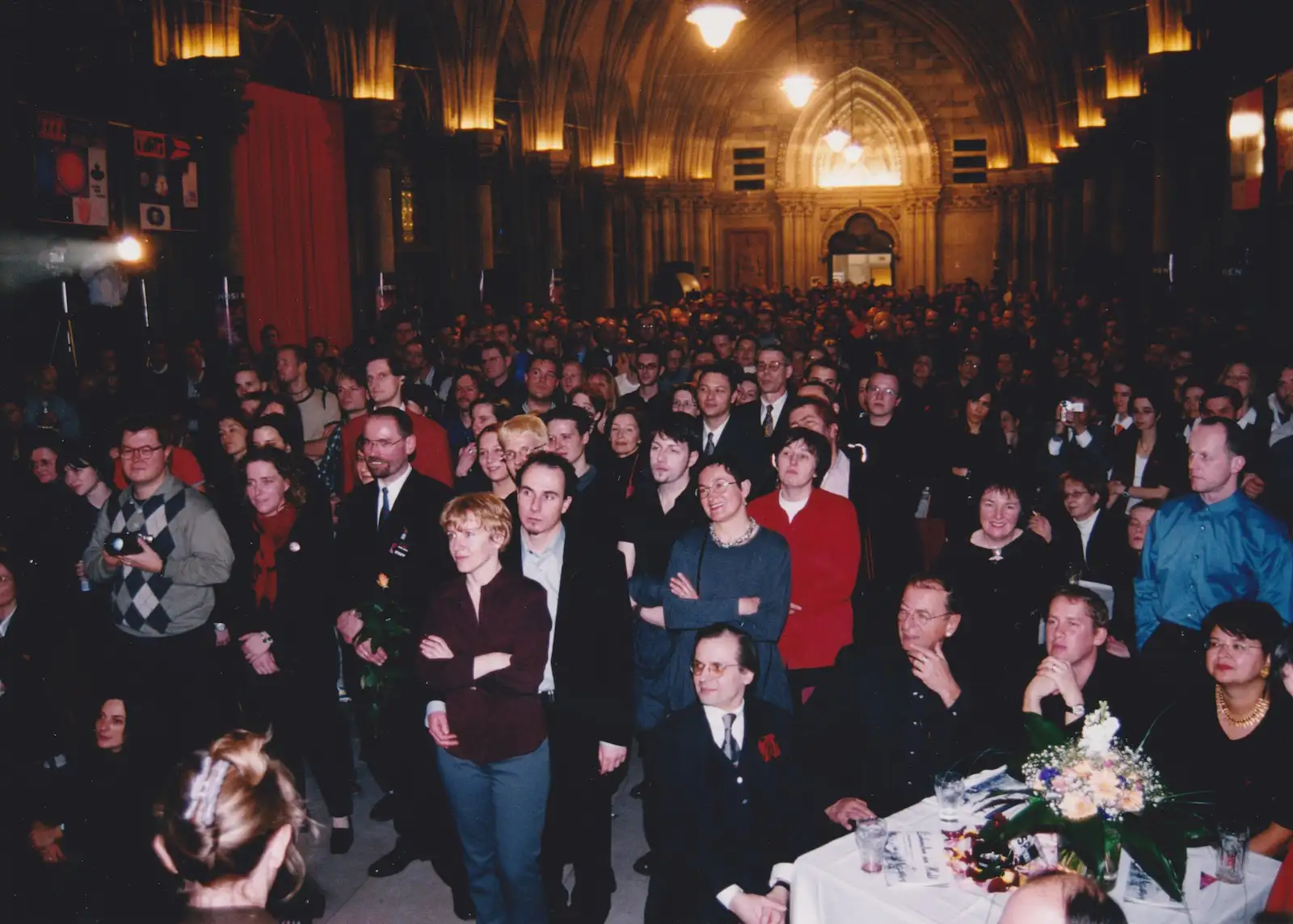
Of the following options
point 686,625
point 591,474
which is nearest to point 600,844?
point 686,625

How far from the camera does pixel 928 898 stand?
3.24 m

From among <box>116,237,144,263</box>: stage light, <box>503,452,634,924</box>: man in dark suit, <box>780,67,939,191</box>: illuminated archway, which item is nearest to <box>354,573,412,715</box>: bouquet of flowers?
<box>503,452,634,924</box>: man in dark suit

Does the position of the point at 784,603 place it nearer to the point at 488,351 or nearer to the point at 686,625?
the point at 686,625

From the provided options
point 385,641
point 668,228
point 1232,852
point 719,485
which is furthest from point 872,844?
point 668,228

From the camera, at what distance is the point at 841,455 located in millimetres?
6266

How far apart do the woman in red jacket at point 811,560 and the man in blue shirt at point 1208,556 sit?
1281 millimetres

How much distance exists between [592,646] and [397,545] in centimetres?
113

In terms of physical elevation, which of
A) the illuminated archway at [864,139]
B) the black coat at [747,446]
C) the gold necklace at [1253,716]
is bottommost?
the gold necklace at [1253,716]

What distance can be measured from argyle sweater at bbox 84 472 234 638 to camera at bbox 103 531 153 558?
148 mm

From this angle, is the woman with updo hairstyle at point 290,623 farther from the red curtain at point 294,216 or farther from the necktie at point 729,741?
the red curtain at point 294,216

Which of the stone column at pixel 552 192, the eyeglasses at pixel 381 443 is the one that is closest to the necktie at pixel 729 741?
the eyeglasses at pixel 381 443

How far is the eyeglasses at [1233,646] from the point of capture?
3.80 meters

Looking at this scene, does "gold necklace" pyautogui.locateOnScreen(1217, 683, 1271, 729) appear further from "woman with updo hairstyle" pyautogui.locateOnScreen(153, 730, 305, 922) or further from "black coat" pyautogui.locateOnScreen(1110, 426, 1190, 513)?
"woman with updo hairstyle" pyautogui.locateOnScreen(153, 730, 305, 922)

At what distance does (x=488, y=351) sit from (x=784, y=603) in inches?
203
